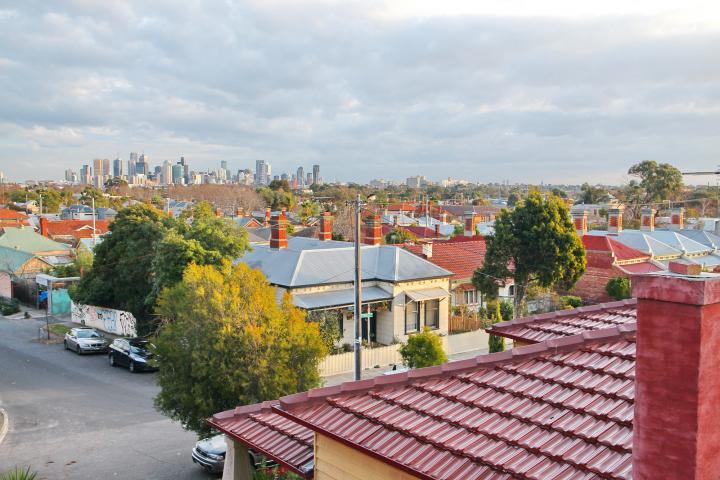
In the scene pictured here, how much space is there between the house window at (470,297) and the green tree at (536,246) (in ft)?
12.9

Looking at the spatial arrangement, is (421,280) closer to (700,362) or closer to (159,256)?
(159,256)

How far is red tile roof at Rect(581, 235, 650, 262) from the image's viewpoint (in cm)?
3684

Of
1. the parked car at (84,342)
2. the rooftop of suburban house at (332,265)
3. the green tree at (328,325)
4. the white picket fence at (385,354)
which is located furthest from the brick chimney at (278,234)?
the parked car at (84,342)

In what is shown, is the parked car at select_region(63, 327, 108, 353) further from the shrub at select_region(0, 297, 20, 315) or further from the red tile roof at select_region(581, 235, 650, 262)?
the red tile roof at select_region(581, 235, 650, 262)

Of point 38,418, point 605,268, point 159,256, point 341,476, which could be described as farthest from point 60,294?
point 341,476

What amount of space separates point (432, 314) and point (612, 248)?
1339cm

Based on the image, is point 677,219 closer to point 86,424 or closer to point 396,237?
point 396,237

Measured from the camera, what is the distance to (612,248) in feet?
121

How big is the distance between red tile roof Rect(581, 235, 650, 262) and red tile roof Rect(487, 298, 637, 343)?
2758 centimetres

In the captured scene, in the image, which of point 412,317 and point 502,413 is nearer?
point 502,413

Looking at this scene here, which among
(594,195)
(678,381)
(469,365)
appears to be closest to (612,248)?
(469,365)

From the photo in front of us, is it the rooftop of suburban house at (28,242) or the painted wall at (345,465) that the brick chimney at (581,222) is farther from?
the rooftop of suburban house at (28,242)

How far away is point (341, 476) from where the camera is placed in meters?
7.25

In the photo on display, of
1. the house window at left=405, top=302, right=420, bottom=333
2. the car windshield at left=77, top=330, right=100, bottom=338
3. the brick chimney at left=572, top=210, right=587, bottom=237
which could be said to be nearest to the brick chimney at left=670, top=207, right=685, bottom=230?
the brick chimney at left=572, top=210, right=587, bottom=237
